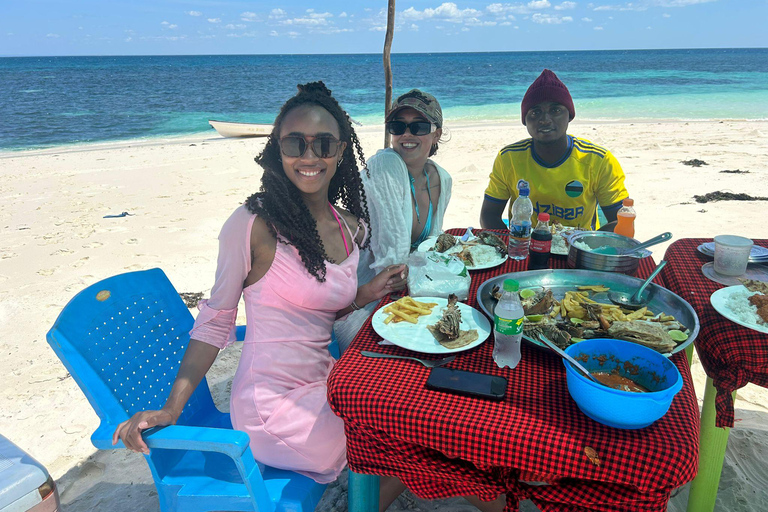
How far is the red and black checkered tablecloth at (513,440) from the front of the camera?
1204 millimetres

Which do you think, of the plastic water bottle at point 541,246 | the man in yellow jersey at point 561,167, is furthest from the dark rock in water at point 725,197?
the plastic water bottle at point 541,246

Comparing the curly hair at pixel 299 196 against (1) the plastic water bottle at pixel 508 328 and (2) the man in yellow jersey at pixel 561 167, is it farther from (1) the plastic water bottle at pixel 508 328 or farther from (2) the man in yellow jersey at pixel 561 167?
(2) the man in yellow jersey at pixel 561 167

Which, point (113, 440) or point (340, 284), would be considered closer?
point (113, 440)

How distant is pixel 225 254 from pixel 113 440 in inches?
32.8

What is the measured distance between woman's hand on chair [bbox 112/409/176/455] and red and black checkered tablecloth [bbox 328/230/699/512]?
2.56 feet

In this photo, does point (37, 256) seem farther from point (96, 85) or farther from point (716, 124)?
point (96, 85)

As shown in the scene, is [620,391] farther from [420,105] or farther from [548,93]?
[548,93]

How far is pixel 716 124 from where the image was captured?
15.5 m

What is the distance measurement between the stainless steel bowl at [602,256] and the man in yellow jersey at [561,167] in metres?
1.30

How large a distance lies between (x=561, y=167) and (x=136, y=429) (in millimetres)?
3326

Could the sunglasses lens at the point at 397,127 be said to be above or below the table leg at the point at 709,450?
above

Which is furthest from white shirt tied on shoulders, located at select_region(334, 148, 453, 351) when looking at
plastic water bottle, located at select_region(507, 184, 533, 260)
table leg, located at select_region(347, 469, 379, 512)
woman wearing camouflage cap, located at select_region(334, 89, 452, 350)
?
table leg, located at select_region(347, 469, 379, 512)

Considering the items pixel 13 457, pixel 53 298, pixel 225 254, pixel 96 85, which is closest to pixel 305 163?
pixel 225 254

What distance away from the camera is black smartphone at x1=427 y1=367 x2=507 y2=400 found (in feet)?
4.61
